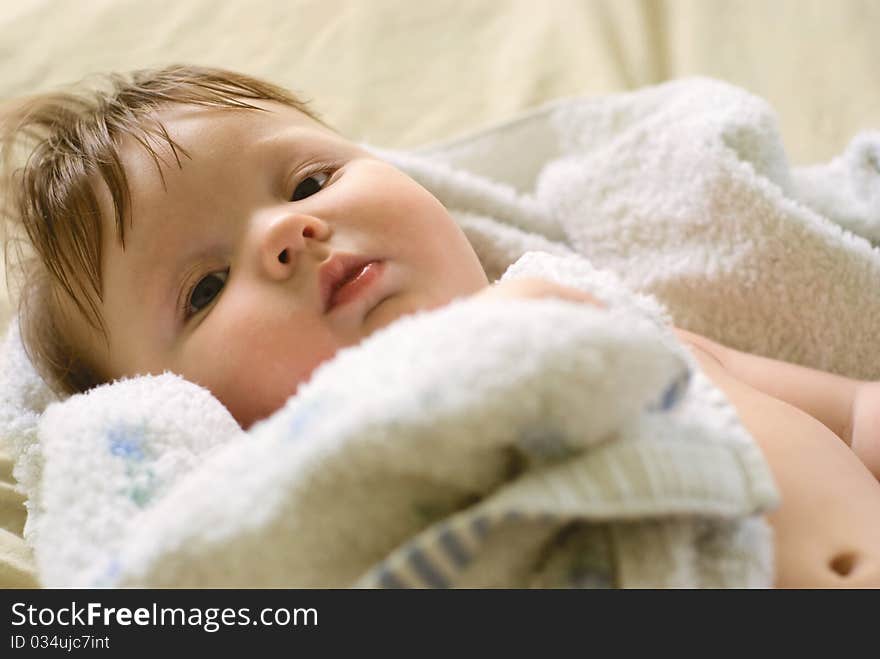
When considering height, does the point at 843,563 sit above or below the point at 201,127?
below

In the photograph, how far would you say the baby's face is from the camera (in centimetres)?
70

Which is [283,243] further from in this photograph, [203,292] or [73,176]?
[73,176]

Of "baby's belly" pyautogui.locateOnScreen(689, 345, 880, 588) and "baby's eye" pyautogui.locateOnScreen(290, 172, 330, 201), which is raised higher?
"baby's eye" pyautogui.locateOnScreen(290, 172, 330, 201)

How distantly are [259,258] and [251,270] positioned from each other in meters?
0.01

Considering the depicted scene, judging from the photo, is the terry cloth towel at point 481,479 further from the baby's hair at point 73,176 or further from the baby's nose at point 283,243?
the baby's hair at point 73,176

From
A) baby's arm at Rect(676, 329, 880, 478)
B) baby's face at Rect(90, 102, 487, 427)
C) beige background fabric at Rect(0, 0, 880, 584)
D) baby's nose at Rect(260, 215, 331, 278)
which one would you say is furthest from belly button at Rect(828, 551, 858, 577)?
beige background fabric at Rect(0, 0, 880, 584)

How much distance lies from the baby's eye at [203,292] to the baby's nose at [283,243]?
0.08 meters

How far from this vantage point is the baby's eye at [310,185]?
81 cm

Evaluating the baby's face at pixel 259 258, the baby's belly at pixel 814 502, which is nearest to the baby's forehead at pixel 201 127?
the baby's face at pixel 259 258

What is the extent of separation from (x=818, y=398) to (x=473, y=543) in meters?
0.51

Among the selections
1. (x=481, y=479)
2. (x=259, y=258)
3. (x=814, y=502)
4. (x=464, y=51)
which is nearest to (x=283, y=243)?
(x=259, y=258)

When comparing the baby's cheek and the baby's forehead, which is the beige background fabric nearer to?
the baby's forehead

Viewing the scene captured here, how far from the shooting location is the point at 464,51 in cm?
136
